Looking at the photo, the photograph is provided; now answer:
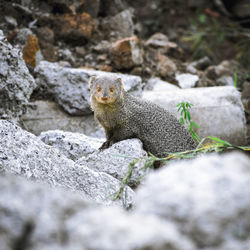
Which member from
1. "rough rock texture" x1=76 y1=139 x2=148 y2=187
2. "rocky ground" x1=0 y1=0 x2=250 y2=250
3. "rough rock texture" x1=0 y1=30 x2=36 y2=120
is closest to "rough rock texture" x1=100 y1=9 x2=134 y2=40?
"rocky ground" x1=0 y1=0 x2=250 y2=250

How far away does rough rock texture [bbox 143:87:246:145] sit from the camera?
4.20 m

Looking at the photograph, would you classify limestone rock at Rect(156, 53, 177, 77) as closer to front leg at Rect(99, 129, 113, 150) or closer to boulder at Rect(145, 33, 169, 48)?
boulder at Rect(145, 33, 169, 48)

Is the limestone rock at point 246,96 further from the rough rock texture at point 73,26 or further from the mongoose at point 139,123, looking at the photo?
the rough rock texture at point 73,26

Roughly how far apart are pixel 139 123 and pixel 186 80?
2318 mm

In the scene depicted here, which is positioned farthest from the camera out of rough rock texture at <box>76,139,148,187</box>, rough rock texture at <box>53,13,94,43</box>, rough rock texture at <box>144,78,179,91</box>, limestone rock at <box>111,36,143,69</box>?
rough rock texture at <box>53,13,94,43</box>

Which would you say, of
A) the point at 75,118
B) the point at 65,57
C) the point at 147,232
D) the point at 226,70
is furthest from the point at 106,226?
the point at 226,70

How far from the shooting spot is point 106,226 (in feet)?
2.93

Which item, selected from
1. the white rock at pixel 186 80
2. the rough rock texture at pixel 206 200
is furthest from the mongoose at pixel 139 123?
the rough rock texture at pixel 206 200

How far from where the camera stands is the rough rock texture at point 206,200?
90cm

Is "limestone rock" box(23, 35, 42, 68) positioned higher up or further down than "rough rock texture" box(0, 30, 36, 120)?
further down

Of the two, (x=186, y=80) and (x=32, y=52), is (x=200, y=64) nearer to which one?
(x=186, y=80)

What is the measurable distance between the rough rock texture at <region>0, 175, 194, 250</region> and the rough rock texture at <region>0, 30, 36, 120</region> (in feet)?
8.43

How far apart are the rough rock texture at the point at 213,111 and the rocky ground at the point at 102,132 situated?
0.01 metres

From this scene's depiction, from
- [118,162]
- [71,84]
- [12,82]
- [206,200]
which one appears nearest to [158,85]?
[71,84]
